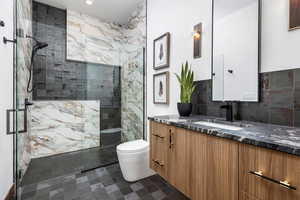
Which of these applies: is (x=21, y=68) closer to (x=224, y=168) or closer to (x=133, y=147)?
(x=133, y=147)

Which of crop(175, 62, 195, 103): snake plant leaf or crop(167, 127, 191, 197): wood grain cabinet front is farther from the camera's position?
crop(175, 62, 195, 103): snake plant leaf

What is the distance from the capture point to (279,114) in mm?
976

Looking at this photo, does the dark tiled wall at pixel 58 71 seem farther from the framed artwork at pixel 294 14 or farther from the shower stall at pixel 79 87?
the framed artwork at pixel 294 14

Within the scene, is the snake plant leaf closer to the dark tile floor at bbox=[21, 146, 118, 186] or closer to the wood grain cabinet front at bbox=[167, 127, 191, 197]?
the wood grain cabinet front at bbox=[167, 127, 191, 197]

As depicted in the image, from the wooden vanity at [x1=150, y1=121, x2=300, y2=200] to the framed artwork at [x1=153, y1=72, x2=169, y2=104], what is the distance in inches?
26.5

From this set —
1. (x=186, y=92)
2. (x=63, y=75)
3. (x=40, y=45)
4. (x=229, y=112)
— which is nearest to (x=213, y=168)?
(x=229, y=112)

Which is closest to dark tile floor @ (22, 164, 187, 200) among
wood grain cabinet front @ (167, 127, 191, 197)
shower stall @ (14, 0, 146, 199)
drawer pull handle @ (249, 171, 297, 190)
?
shower stall @ (14, 0, 146, 199)

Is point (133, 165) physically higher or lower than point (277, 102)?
lower

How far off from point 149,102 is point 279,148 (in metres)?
1.85

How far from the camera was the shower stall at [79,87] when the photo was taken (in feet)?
7.69

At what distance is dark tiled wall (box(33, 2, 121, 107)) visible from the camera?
246 cm

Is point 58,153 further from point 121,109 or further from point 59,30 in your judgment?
point 59,30

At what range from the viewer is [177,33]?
176 cm

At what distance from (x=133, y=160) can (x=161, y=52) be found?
1540 millimetres
